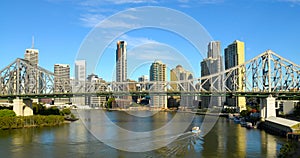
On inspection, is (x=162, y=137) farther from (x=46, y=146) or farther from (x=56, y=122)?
(x=56, y=122)

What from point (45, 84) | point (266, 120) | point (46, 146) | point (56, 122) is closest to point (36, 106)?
point (45, 84)

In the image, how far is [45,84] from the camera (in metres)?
32.9

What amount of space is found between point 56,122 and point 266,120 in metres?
16.1

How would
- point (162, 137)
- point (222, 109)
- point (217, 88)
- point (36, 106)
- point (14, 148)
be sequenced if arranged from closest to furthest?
point (14, 148)
point (162, 137)
point (217, 88)
point (36, 106)
point (222, 109)

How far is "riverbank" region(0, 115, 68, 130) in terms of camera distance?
76.8 feet

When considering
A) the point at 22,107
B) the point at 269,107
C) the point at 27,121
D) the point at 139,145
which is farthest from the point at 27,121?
the point at 269,107

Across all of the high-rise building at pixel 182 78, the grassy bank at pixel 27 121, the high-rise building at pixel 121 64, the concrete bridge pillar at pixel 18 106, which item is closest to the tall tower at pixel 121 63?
the high-rise building at pixel 121 64

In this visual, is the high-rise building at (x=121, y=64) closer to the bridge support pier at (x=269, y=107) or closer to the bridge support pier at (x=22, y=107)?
the bridge support pier at (x=22, y=107)

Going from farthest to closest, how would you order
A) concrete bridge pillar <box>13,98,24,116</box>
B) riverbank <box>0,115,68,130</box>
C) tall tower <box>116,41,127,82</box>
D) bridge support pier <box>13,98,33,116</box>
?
bridge support pier <box>13,98,33,116</box>
concrete bridge pillar <box>13,98,24,116</box>
tall tower <box>116,41,127,82</box>
riverbank <box>0,115,68,130</box>

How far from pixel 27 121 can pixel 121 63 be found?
27.2 feet

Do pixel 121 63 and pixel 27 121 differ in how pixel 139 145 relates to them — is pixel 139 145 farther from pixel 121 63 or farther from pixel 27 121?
pixel 27 121

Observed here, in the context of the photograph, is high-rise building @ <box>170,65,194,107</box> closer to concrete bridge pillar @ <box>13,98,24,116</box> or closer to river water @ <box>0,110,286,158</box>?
river water @ <box>0,110,286,158</box>

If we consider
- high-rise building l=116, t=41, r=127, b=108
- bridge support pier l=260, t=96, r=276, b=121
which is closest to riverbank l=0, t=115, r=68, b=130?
high-rise building l=116, t=41, r=127, b=108

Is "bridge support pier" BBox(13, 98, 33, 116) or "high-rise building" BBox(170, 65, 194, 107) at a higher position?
"high-rise building" BBox(170, 65, 194, 107)
